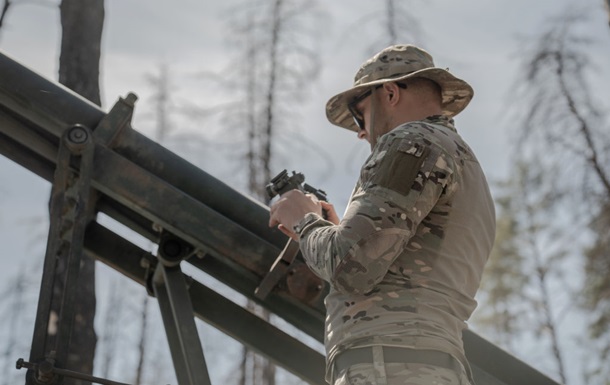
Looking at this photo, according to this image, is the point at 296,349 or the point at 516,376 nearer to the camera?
the point at 516,376

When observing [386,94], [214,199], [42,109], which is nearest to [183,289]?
[214,199]

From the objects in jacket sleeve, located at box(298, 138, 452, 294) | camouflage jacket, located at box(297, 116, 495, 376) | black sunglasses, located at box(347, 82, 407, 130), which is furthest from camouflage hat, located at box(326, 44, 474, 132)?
jacket sleeve, located at box(298, 138, 452, 294)

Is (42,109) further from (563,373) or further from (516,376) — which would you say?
(563,373)

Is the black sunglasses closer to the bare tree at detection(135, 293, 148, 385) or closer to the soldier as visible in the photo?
the soldier

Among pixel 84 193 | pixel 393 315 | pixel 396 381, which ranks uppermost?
pixel 84 193

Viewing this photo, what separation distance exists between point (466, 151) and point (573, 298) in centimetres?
1144

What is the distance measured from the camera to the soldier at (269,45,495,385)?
8.45 ft

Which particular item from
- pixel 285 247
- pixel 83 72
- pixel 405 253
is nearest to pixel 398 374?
pixel 405 253

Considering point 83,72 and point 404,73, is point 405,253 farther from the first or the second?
point 83,72

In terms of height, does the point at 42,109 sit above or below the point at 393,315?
above

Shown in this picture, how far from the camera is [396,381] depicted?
2537 millimetres

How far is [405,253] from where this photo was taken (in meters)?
2.72

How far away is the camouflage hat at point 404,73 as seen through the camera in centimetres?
307

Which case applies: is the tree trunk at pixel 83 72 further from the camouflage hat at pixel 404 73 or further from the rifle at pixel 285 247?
the camouflage hat at pixel 404 73
